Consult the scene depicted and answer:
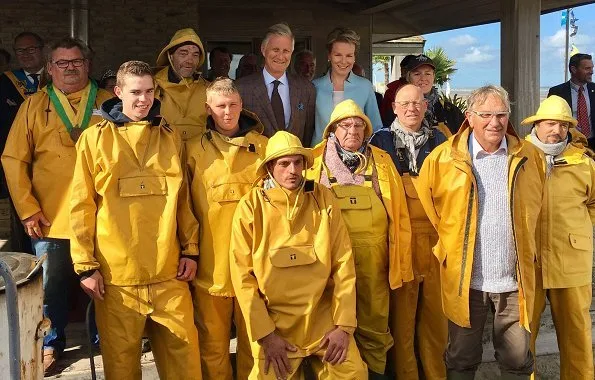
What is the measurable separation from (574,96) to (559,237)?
3.35 metres

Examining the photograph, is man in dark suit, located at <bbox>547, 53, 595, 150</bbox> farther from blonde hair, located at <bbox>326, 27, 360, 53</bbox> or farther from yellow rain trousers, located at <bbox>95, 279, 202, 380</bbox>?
yellow rain trousers, located at <bbox>95, 279, 202, 380</bbox>

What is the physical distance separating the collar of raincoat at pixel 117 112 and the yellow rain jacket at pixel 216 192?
295mm

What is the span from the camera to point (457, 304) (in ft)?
11.5

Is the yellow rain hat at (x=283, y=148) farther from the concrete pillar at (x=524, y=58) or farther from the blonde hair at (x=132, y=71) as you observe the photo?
the concrete pillar at (x=524, y=58)

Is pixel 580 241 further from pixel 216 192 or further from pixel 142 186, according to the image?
pixel 142 186

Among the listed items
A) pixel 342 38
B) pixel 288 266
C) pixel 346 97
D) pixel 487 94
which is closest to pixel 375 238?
pixel 288 266

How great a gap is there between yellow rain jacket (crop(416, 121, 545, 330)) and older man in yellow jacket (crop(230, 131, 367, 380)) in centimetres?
61

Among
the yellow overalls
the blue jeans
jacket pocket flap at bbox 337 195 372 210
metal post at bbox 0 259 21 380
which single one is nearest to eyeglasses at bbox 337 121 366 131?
the yellow overalls

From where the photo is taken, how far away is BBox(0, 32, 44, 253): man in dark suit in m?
4.59

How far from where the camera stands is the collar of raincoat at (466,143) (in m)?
3.47

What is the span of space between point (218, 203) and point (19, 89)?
221 centimetres

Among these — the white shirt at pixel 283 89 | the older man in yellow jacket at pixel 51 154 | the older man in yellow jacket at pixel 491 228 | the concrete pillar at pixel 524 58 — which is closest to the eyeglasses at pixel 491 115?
A: the older man in yellow jacket at pixel 491 228

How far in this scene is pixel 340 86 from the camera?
4.39 meters

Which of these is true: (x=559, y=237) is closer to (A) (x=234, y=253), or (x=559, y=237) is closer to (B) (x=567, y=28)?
(A) (x=234, y=253)
